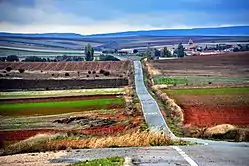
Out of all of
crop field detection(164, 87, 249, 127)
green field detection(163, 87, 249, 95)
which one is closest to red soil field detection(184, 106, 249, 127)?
crop field detection(164, 87, 249, 127)

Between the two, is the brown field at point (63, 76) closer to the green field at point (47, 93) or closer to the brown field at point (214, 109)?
the green field at point (47, 93)

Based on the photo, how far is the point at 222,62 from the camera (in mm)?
87625

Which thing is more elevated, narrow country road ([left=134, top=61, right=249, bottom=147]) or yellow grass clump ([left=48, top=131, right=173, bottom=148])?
yellow grass clump ([left=48, top=131, right=173, bottom=148])

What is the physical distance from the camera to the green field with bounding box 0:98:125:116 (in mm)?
39250

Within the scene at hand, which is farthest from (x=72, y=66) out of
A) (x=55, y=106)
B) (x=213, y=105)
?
(x=213, y=105)

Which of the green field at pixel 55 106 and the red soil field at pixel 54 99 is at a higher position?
the green field at pixel 55 106

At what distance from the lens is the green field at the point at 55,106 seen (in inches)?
1545

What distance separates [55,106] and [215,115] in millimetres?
16177

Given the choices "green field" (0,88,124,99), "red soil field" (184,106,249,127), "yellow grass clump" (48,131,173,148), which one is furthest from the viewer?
"green field" (0,88,124,99)

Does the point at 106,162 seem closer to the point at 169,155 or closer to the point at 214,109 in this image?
the point at 169,155

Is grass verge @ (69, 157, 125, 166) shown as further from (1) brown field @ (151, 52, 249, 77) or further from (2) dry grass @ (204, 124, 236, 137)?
(1) brown field @ (151, 52, 249, 77)

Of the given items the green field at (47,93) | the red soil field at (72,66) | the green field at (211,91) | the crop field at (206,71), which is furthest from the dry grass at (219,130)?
the red soil field at (72,66)

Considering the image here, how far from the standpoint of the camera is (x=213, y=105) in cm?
3741

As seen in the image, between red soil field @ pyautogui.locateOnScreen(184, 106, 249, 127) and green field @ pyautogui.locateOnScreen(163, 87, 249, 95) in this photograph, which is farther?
green field @ pyautogui.locateOnScreen(163, 87, 249, 95)
